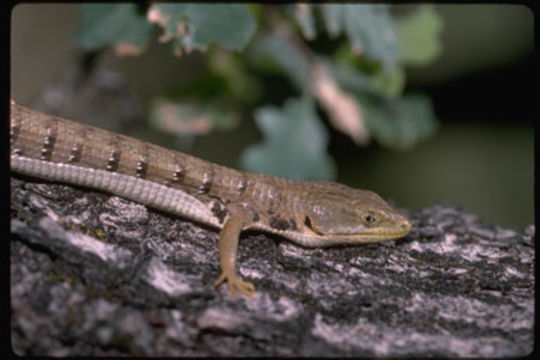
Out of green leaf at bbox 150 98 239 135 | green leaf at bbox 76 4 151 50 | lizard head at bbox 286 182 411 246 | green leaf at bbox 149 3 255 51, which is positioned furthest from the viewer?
green leaf at bbox 150 98 239 135

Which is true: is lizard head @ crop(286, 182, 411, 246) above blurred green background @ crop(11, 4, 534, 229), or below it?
below

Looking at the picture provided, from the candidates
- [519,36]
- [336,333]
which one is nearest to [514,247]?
[336,333]

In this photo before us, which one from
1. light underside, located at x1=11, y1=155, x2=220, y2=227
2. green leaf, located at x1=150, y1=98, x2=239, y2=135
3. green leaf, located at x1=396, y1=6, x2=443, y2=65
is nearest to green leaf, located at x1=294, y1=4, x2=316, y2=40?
green leaf, located at x1=396, y1=6, x2=443, y2=65

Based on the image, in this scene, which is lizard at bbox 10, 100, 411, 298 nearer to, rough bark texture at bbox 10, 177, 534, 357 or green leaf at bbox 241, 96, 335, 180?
rough bark texture at bbox 10, 177, 534, 357

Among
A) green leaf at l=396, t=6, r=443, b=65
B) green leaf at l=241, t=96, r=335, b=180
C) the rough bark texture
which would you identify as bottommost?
the rough bark texture

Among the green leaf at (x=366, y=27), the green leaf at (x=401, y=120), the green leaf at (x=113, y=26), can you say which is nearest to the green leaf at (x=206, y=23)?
the green leaf at (x=113, y=26)

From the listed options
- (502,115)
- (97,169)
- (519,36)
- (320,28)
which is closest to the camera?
(97,169)

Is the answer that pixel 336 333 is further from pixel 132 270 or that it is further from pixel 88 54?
pixel 88 54
